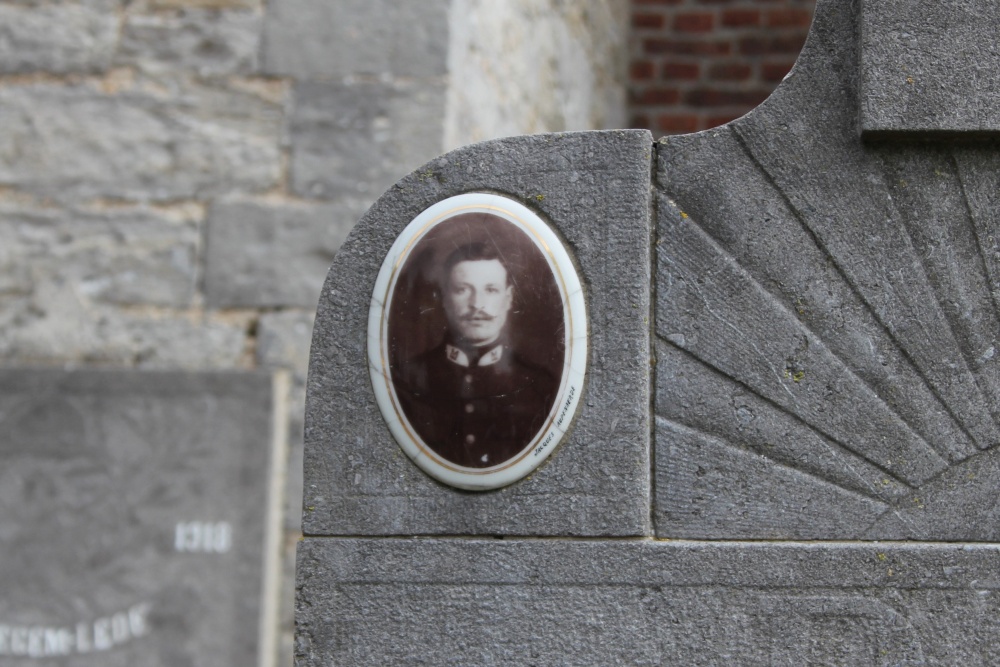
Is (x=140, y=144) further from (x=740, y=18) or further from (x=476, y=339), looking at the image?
(x=740, y=18)

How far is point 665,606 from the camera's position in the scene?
1.13m

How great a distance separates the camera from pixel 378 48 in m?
2.43

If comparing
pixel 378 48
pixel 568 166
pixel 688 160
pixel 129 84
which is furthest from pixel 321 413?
pixel 129 84

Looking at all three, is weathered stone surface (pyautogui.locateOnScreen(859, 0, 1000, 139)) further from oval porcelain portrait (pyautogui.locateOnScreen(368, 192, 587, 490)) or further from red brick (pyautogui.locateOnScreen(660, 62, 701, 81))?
red brick (pyautogui.locateOnScreen(660, 62, 701, 81))

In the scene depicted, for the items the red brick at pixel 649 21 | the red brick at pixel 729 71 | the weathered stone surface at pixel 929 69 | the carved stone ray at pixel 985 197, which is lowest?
the carved stone ray at pixel 985 197

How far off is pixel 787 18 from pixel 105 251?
2621 millimetres

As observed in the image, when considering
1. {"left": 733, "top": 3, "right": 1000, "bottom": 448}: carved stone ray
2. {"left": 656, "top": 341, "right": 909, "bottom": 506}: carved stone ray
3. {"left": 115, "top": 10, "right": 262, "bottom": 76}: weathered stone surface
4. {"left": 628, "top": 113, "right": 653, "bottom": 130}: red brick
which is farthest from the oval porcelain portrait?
{"left": 628, "top": 113, "right": 653, "bottom": 130}: red brick

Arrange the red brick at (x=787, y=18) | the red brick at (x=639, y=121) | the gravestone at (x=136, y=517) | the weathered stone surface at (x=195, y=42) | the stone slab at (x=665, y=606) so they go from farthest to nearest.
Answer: the red brick at (x=639, y=121) < the red brick at (x=787, y=18) < the weathered stone surface at (x=195, y=42) < the gravestone at (x=136, y=517) < the stone slab at (x=665, y=606)

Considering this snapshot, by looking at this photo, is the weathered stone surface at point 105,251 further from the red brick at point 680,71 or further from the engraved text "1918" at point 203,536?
the red brick at point 680,71

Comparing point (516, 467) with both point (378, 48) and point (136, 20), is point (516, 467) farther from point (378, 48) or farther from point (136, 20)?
point (136, 20)

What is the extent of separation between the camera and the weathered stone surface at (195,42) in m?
2.48

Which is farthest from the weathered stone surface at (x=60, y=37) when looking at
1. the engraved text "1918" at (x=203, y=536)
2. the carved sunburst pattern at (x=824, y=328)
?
the carved sunburst pattern at (x=824, y=328)

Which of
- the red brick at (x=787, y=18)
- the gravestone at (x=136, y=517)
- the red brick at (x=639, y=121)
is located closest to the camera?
the gravestone at (x=136, y=517)

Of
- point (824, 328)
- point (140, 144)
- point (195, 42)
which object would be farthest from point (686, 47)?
point (824, 328)
